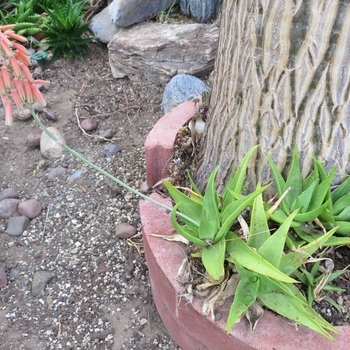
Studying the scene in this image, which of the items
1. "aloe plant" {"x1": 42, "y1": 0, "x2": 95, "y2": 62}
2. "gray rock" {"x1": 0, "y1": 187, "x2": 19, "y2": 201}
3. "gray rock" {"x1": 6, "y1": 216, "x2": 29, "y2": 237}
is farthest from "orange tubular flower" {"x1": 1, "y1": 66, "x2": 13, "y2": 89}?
"aloe plant" {"x1": 42, "y1": 0, "x2": 95, "y2": 62}

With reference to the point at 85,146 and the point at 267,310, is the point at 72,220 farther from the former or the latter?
the point at 267,310

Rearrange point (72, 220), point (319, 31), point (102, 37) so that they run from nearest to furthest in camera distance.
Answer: point (319, 31)
point (72, 220)
point (102, 37)

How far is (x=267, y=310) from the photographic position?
3.68 ft

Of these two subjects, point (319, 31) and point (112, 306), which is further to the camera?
point (112, 306)

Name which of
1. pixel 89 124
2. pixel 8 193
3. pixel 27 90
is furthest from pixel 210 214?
pixel 89 124

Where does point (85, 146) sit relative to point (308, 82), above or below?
below

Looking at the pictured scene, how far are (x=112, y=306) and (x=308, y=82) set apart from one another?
1106 mm

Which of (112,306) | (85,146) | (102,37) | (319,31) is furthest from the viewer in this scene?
(102,37)

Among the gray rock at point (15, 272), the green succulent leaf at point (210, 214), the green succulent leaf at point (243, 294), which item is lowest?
the gray rock at point (15, 272)

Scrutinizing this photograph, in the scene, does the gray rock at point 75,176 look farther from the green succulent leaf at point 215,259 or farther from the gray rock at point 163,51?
the green succulent leaf at point 215,259

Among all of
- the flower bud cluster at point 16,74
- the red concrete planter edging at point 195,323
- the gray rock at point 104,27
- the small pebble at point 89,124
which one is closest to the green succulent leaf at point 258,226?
the red concrete planter edging at point 195,323

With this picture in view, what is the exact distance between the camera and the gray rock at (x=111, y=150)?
2.32 metres

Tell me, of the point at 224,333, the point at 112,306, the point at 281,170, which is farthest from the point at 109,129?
the point at 224,333

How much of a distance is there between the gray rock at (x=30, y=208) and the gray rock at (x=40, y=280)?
0.97ft
